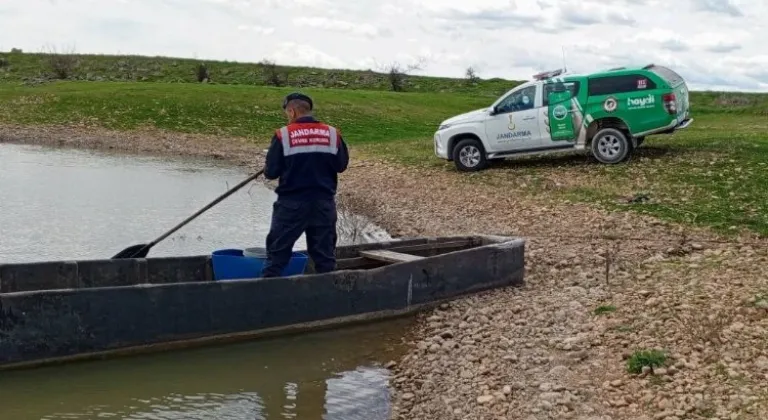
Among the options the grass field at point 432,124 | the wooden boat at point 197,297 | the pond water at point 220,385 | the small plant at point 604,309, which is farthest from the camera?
the grass field at point 432,124

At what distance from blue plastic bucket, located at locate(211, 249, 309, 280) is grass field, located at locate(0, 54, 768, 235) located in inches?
260

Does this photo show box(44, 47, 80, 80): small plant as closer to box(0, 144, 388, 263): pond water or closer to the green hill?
the green hill

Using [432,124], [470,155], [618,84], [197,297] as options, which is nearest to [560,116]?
[618,84]

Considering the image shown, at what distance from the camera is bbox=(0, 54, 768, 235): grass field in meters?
15.5

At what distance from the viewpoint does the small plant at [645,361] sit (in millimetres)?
7246

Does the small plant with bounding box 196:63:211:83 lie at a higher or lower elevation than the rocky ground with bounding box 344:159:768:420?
higher

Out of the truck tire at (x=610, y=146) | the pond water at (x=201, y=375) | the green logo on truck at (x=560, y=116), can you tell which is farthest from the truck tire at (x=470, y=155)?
the pond water at (x=201, y=375)

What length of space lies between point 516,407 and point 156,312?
358 centimetres

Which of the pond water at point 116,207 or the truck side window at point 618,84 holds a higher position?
the truck side window at point 618,84

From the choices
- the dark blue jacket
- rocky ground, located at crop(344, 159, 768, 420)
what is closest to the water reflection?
the dark blue jacket

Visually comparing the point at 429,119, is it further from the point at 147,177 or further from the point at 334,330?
the point at 334,330

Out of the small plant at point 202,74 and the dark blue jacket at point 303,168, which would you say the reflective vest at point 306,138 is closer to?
the dark blue jacket at point 303,168

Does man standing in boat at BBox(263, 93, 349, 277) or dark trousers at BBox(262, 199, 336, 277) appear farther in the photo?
dark trousers at BBox(262, 199, 336, 277)

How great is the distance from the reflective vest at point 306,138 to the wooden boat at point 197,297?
52.7 inches
